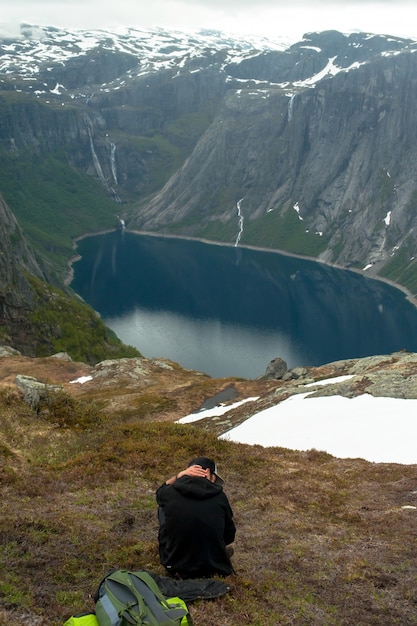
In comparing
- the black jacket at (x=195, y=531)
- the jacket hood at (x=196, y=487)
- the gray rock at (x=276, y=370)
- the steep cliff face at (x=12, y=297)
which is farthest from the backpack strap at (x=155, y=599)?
the steep cliff face at (x=12, y=297)

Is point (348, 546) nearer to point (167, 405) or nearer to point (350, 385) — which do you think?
point (350, 385)

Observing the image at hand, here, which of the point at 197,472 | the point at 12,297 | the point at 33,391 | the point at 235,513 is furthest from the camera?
the point at 12,297

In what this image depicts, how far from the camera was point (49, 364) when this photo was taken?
74.2 metres

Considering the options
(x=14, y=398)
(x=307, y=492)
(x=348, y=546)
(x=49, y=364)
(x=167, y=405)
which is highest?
(x=348, y=546)

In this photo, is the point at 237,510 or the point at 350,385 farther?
the point at 350,385

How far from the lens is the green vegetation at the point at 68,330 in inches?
3977

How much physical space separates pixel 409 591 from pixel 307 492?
7796 mm

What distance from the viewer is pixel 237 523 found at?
17234 millimetres

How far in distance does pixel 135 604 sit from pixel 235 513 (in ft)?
29.2

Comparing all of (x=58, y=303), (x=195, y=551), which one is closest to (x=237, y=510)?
(x=195, y=551)

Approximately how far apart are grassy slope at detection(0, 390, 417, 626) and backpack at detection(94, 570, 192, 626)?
1.23 metres

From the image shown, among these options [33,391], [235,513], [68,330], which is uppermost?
[235,513]

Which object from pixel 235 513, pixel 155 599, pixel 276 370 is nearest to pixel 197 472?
pixel 155 599

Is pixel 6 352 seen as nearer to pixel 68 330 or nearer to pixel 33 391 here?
pixel 68 330
